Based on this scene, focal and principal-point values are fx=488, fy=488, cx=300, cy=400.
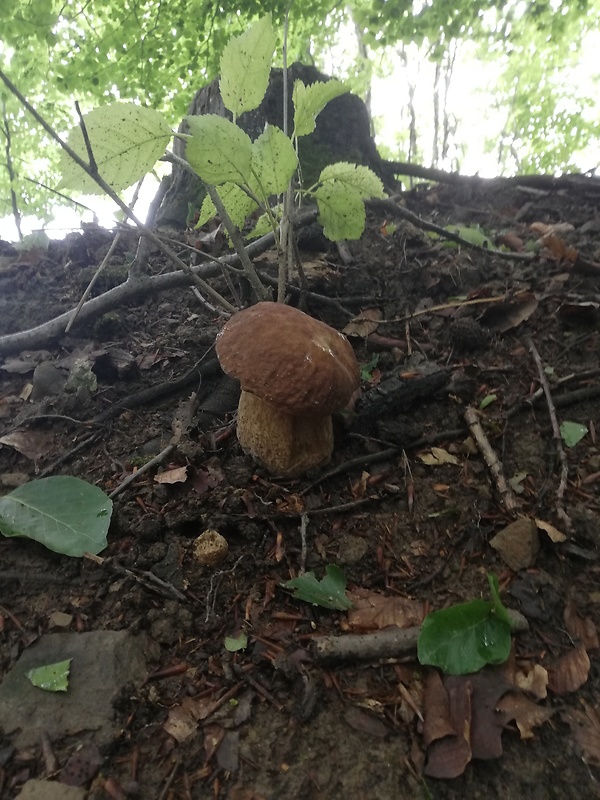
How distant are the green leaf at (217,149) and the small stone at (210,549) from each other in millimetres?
1306

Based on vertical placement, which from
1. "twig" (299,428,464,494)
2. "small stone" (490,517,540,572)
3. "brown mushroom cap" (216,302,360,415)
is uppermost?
"brown mushroom cap" (216,302,360,415)

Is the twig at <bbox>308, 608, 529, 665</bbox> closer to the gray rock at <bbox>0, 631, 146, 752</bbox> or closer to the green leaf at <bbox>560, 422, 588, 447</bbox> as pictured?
the gray rock at <bbox>0, 631, 146, 752</bbox>

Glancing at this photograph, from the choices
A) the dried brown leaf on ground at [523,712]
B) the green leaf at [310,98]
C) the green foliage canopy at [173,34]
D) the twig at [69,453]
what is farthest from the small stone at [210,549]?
the green foliage canopy at [173,34]

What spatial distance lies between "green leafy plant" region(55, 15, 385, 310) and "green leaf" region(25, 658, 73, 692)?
1591 mm

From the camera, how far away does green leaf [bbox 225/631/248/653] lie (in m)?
1.52

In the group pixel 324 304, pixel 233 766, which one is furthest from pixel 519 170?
pixel 233 766

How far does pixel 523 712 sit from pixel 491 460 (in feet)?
3.08

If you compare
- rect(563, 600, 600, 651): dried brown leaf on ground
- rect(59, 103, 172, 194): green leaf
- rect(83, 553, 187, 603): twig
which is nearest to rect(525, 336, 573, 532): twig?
rect(563, 600, 600, 651): dried brown leaf on ground

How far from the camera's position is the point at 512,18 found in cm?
632

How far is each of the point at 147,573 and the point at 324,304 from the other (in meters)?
1.85

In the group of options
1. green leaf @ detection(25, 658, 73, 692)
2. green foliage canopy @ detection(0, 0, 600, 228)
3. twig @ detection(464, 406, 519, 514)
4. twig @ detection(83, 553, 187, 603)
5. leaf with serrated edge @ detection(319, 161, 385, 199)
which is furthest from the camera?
green foliage canopy @ detection(0, 0, 600, 228)

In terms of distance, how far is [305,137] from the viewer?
4203 mm

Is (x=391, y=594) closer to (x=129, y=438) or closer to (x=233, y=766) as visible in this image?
(x=233, y=766)

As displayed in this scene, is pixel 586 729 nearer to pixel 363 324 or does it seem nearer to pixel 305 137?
pixel 363 324
